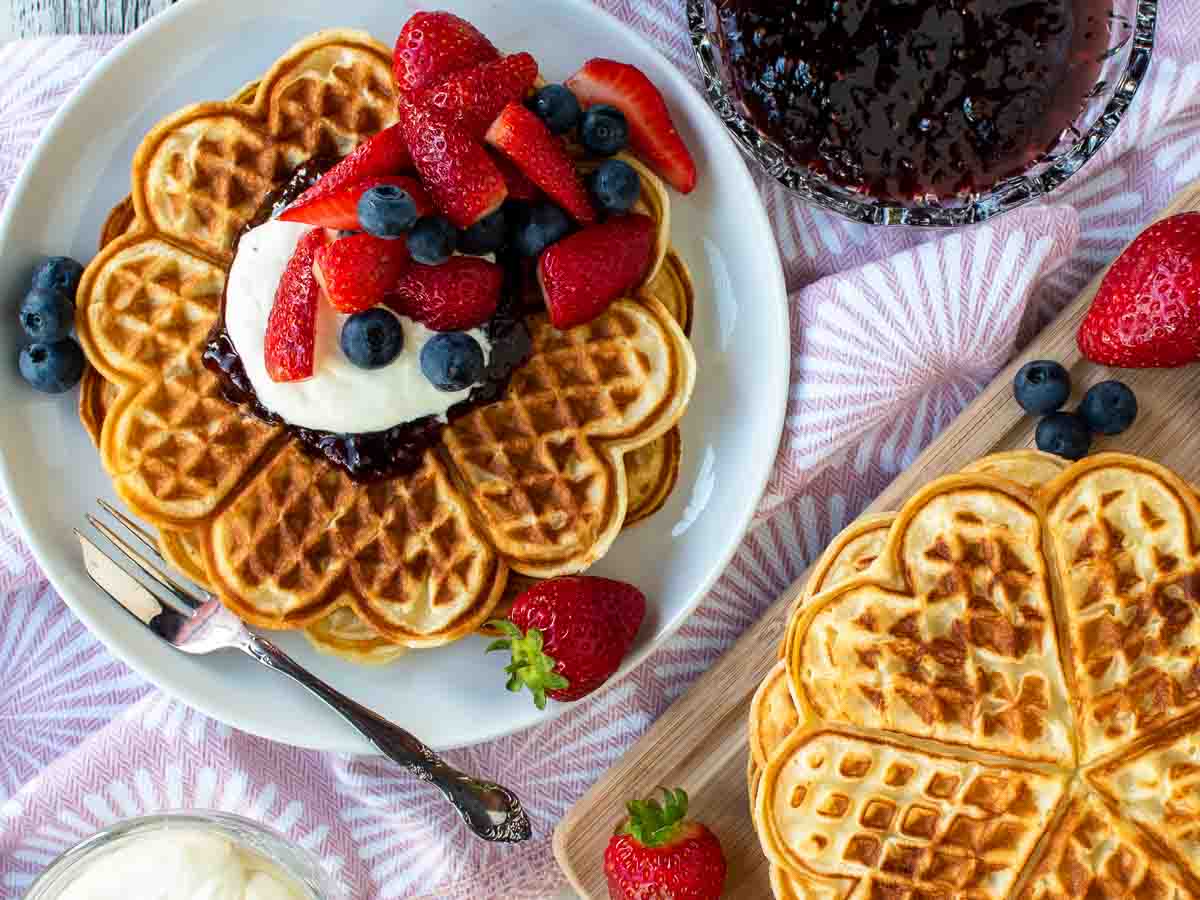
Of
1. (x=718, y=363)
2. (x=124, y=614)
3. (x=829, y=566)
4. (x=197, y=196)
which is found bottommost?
(x=124, y=614)

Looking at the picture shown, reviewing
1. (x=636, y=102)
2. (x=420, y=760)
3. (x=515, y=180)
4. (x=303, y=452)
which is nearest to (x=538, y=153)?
(x=515, y=180)

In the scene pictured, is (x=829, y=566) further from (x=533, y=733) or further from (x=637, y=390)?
(x=533, y=733)

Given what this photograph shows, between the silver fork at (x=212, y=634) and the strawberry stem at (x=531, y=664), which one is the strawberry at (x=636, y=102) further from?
the silver fork at (x=212, y=634)

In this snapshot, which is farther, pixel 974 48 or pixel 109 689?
pixel 109 689

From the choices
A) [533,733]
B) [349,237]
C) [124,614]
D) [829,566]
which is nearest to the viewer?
[349,237]

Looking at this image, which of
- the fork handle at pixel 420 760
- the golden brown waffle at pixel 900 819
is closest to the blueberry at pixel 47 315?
the fork handle at pixel 420 760

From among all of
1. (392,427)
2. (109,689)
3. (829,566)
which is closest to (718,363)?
(829,566)

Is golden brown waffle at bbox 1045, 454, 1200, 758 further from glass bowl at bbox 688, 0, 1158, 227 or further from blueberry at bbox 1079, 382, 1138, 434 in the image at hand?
glass bowl at bbox 688, 0, 1158, 227

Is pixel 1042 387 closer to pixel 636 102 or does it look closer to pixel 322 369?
pixel 636 102
